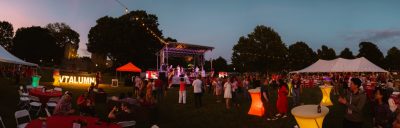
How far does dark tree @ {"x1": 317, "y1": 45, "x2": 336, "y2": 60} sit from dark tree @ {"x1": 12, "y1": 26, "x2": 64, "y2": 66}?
6452 cm

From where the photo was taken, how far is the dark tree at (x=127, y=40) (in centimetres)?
5472

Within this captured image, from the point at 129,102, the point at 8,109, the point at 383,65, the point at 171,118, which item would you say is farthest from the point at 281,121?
the point at 383,65

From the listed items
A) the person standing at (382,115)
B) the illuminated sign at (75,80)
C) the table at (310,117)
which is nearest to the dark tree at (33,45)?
the illuminated sign at (75,80)

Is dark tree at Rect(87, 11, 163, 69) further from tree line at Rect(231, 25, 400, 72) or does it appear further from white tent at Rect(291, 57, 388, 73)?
white tent at Rect(291, 57, 388, 73)

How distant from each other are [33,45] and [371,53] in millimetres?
77463

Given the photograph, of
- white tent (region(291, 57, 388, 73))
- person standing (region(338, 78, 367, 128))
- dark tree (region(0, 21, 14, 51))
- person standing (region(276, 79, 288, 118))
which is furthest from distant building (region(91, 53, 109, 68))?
person standing (region(338, 78, 367, 128))

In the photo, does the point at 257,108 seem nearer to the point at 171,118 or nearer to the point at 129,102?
the point at 171,118

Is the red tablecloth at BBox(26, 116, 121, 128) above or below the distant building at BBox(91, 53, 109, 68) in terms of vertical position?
below

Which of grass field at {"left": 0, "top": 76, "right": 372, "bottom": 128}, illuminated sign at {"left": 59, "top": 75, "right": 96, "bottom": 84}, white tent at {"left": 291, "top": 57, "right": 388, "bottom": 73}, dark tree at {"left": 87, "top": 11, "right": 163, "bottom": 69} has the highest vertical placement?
dark tree at {"left": 87, "top": 11, "right": 163, "bottom": 69}

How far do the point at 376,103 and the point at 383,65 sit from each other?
9195cm

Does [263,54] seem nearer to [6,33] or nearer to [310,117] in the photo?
[310,117]

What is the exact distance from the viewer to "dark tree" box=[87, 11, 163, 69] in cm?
5472

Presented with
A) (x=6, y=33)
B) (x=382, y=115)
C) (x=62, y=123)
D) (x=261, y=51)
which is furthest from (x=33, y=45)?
(x=382, y=115)

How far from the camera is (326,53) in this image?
91812 mm
